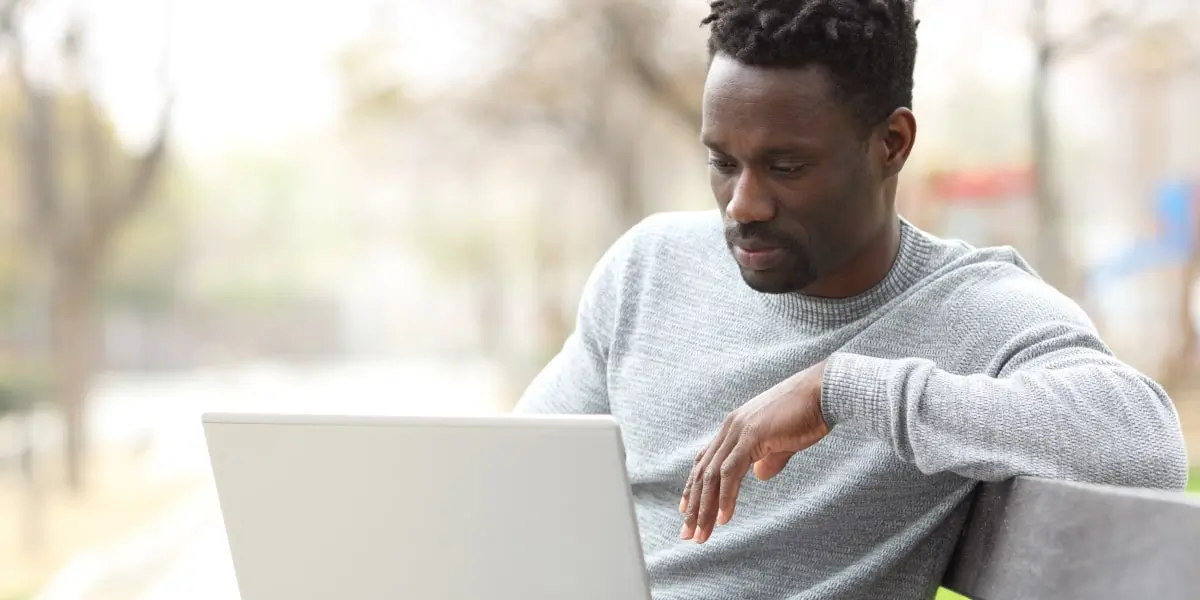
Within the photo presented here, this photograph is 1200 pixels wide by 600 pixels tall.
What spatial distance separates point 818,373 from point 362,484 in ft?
1.34

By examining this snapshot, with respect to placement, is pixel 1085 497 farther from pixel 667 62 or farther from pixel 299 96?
pixel 299 96

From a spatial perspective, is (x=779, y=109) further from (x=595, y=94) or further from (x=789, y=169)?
(x=595, y=94)

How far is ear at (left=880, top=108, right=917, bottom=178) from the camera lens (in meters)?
1.27

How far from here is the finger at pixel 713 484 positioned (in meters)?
1.07

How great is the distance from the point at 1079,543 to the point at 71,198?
3.56 m

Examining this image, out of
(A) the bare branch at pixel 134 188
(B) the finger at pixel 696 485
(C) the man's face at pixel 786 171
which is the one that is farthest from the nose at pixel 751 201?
(A) the bare branch at pixel 134 188

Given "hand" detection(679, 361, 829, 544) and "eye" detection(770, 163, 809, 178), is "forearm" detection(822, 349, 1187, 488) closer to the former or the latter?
"hand" detection(679, 361, 829, 544)

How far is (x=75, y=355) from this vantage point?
3936mm

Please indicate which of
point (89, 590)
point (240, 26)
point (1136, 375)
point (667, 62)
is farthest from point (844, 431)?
point (89, 590)

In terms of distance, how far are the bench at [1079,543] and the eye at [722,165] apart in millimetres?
398

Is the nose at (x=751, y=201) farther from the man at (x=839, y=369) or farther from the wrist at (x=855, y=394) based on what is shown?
the wrist at (x=855, y=394)

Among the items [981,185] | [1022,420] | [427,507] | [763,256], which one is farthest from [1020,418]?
[981,185]

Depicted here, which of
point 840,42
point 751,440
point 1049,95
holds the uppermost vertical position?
point 1049,95

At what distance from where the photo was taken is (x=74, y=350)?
3.93 meters
